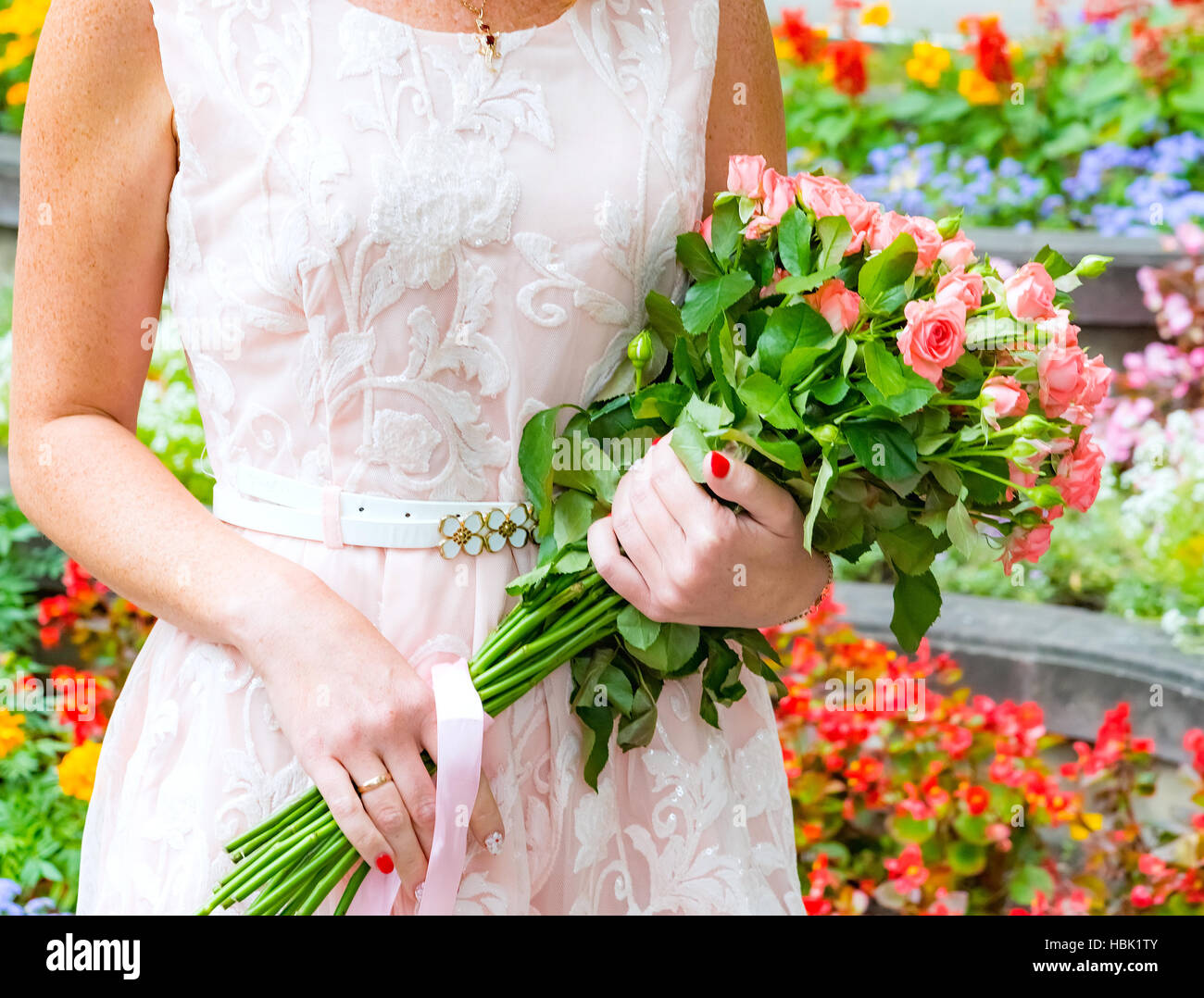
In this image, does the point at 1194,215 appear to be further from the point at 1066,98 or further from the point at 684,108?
the point at 684,108

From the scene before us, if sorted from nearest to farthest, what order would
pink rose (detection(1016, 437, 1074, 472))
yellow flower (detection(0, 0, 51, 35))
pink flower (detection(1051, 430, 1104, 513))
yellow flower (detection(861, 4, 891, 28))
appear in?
pink rose (detection(1016, 437, 1074, 472)), pink flower (detection(1051, 430, 1104, 513)), yellow flower (detection(0, 0, 51, 35)), yellow flower (detection(861, 4, 891, 28))

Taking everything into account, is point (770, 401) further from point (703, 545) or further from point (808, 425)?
point (703, 545)

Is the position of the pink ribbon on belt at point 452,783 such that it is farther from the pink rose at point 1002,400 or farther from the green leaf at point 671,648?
the pink rose at point 1002,400

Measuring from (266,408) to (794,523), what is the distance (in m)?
0.56

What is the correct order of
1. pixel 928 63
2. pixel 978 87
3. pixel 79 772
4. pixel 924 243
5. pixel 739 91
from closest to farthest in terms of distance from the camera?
pixel 924 243, pixel 739 91, pixel 79 772, pixel 978 87, pixel 928 63

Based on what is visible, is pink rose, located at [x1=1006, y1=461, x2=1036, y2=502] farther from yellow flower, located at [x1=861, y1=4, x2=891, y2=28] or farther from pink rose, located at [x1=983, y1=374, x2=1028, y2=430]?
yellow flower, located at [x1=861, y1=4, x2=891, y2=28]

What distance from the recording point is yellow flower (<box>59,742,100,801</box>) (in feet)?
8.16

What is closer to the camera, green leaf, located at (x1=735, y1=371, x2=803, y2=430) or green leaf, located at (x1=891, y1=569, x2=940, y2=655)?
green leaf, located at (x1=735, y1=371, x2=803, y2=430)

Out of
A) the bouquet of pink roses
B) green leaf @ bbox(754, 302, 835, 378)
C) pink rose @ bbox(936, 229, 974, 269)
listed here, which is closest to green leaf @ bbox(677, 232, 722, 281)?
the bouquet of pink roses

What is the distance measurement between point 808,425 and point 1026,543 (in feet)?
0.94

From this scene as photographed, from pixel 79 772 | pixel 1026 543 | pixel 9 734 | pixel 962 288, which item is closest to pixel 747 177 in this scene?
pixel 962 288

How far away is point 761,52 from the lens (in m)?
1.40

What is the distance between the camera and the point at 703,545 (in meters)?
1.10

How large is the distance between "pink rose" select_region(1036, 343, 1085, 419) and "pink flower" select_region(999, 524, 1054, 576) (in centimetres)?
14
